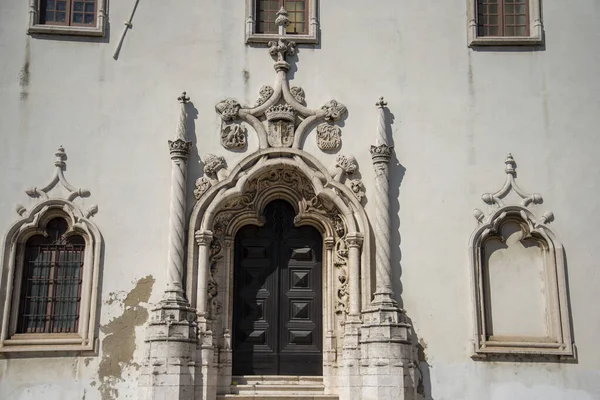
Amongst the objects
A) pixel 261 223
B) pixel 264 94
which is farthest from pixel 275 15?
pixel 261 223

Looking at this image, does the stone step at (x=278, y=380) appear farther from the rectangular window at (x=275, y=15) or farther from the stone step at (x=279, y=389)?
the rectangular window at (x=275, y=15)

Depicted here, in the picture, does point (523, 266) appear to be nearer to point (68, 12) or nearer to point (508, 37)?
point (508, 37)

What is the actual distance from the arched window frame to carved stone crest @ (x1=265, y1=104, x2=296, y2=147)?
3323 mm

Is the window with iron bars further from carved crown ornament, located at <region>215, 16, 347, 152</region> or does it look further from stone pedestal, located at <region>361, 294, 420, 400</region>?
stone pedestal, located at <region>361, 294, 420, 400</region>

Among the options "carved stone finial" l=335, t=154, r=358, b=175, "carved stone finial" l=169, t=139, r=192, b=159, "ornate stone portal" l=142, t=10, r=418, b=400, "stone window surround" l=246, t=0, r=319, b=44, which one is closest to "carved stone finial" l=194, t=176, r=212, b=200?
"ornate stone portal" l=142, t=10, r=418, b=400

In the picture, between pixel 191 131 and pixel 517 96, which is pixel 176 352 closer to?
pixel 191 131

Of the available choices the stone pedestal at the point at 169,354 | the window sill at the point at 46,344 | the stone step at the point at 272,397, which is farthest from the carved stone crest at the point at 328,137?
the window sill at the point at 46,344

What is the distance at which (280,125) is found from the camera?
13.4 metres

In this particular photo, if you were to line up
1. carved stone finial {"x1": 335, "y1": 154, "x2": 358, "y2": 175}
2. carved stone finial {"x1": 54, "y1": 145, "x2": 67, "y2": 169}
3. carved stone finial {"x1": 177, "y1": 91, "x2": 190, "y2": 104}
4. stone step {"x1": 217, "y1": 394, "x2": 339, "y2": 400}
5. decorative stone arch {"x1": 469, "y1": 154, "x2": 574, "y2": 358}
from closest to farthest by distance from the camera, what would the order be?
stone step {"x1": 217, "y1": 394, "x2": 339, "y2": 400} → decorative stone arch {"x1": 469, "y1": 154, "x2": 574, "y2": 358} → carved stone finial {"x1": 54, "y1": 145, "x2": 67, "y2": 169} → carved stone finial {"x1": 335, "y1": 154, "x2": 358, "y2": 175} → carved stone finial {"x1": 177, "y1": 91, "x2": 190, "y2": 104}

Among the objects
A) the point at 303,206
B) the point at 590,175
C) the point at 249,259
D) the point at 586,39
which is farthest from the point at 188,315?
the point at 586,39

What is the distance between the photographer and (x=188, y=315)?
12.3 m

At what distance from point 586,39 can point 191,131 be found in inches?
292

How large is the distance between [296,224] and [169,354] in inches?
129

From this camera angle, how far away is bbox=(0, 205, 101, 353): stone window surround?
12367 mm
